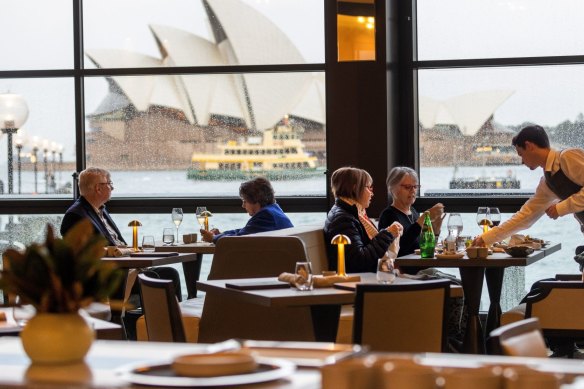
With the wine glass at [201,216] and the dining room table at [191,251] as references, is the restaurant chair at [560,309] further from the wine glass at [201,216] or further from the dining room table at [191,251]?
the wine glass at [201,216]

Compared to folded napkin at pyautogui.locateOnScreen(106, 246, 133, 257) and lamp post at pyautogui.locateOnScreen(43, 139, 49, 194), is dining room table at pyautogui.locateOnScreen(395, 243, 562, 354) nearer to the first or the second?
folded napkin at pyautogui.locateOnScreen(106, 246, 133, 257)

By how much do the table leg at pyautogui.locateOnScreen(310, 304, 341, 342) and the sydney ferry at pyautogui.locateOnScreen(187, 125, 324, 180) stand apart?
4.34 meters

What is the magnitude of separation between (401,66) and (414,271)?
2584 millimetres

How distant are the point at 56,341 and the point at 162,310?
8.05 ft

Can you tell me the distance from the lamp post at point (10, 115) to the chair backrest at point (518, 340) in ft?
26.5

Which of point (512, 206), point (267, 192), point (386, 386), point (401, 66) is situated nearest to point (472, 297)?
point (267, 192)

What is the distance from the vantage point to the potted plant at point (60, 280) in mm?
2123

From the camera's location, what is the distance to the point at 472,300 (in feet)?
21.3

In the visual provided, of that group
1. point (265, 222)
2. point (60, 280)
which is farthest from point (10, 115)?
point (60, 280)

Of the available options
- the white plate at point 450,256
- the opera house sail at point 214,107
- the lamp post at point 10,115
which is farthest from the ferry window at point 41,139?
the white plate at point 450,256

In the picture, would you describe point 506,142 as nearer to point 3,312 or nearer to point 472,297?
point 472,297

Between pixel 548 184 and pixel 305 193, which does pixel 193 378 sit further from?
pixel 305 193

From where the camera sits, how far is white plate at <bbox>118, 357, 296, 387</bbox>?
174 cm

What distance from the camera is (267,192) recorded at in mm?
7504
